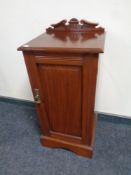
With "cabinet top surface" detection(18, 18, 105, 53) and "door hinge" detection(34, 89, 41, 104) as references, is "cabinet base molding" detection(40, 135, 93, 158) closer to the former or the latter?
"door hinge" detection(34, 89, 41, 104)

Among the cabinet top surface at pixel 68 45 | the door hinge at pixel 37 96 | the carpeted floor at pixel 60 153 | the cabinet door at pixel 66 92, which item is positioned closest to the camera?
the cabinet top surface at pixel 68 45

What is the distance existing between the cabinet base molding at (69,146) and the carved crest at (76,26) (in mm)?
835

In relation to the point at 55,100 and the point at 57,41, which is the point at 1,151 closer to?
the point at 55,100

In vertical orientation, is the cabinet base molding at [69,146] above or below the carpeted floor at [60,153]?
above

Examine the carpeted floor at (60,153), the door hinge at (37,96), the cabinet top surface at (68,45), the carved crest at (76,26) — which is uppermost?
the carved crest at (76,26)

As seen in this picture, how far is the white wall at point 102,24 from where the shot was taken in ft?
3.68

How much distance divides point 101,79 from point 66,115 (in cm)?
46

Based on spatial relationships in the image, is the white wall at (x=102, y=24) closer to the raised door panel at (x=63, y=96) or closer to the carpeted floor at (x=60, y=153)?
the carpeted floor at (x=60, y=153)

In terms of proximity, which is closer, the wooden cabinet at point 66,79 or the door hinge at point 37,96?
the wooden cabinet at point 66,79

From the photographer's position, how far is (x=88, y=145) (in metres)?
1.24

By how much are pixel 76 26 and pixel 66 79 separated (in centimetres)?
43

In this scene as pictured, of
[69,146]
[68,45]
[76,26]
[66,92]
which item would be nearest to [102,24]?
[76,26]

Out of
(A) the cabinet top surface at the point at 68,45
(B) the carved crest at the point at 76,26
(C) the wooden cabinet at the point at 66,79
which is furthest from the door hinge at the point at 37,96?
(B) the carved crest at the point at 76,26

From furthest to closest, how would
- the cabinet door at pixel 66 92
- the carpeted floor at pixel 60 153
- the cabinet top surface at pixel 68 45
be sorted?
the carpeted floor at pixel 60 153 → the cabinet door at pixel 66 92 → the cabinet top surface at pixel 68 45
